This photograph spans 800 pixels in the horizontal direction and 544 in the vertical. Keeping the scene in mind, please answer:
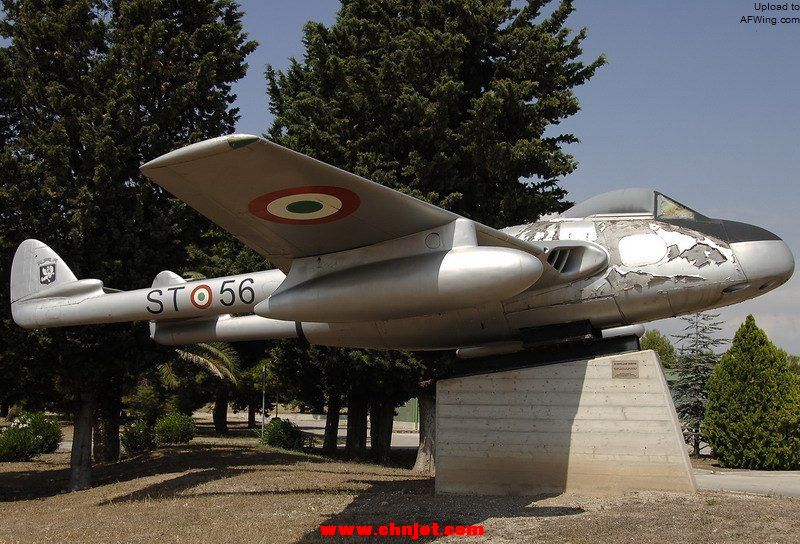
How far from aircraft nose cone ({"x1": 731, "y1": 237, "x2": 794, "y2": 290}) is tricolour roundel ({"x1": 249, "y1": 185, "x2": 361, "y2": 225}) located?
5.47m

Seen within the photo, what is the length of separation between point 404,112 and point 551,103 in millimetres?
3672

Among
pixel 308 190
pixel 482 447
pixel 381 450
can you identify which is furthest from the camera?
pixel 381 450

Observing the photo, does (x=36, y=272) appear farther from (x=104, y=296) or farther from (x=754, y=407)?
(x=754, y=407)

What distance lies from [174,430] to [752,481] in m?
18.1

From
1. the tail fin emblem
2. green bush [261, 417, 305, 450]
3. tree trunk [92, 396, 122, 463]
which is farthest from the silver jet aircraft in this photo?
green bush [261, 417, 305, 450]

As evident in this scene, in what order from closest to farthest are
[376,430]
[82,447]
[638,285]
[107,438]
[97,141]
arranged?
[638,285] < [97,141] < [82,447] < [107,438] < [376,430]

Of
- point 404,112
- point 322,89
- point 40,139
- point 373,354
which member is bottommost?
point 373,354

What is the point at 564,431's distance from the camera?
10422mm

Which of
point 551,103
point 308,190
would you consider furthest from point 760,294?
point 551,103

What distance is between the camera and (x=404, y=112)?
17.0 m

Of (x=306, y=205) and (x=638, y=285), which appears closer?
(x=306, y=205)

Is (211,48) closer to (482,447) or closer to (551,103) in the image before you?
(551,103)

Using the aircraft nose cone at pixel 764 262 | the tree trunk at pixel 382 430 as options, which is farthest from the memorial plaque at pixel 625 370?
the tree trunk at pixel 382 430

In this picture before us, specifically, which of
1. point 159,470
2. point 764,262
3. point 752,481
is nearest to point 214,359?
point 159,470
